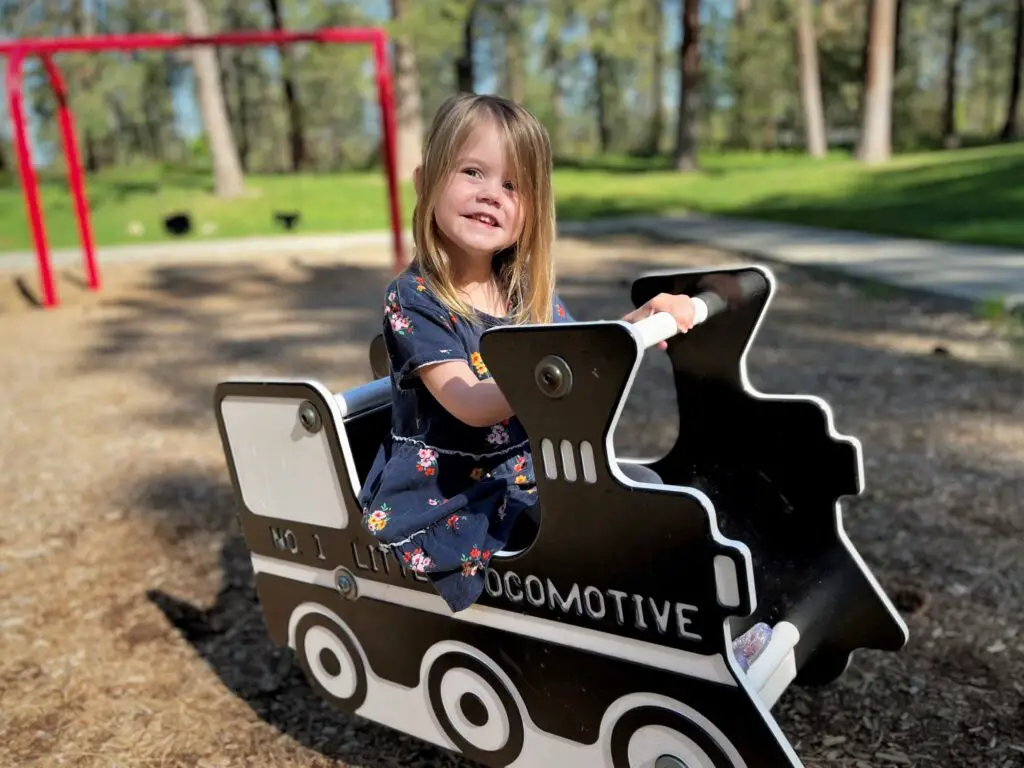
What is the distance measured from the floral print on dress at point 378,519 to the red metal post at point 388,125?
6.85 meters

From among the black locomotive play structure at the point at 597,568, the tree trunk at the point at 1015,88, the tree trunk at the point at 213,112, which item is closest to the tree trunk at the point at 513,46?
the tree trunk at the point at 213,112

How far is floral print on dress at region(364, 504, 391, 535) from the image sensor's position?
1.59 meters

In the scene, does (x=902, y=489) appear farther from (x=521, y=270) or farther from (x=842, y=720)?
(x=521, y=270)

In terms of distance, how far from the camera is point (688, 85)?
18.3m

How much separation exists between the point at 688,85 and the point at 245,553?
17218 mm

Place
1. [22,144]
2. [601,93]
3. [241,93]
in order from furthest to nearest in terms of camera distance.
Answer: [601,93] < [241,93] < [22,144]

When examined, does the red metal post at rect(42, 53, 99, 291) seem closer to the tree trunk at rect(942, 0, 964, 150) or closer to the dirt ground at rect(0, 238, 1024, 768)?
the dirt ground at rect(0, 238, 1024, 768)

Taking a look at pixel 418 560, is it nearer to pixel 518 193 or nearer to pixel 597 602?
pixel 597 602

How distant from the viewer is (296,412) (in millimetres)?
1729

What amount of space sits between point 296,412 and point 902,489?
220 cm

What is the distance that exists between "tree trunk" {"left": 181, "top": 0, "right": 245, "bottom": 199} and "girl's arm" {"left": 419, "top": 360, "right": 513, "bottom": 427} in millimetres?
14695

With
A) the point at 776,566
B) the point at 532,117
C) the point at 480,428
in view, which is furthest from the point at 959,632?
the point at 532,117

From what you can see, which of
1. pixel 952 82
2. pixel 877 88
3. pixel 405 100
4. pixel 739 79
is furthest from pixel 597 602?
pixel 952 82

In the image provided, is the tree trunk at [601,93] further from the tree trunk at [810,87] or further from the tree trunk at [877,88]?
the tree trunk at [877,88]
